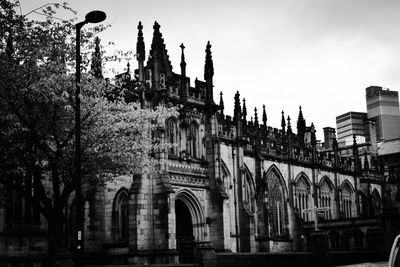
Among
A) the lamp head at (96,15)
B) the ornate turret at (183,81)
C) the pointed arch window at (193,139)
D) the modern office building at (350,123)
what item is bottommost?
the pointed arch window at (193,139)

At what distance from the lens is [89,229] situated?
34.9 m

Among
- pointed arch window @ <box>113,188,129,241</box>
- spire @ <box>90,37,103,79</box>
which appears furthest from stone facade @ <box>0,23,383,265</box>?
spire @ <box>90,37,103,79</box>

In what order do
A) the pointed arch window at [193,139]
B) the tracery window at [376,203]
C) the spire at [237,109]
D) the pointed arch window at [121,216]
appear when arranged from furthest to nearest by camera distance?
the tracery window at [376,203] → the spire at [237,109] → the pointed arch window at [193,139] → the pointed arch window at [121,216]

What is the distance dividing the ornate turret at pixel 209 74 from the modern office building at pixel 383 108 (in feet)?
423

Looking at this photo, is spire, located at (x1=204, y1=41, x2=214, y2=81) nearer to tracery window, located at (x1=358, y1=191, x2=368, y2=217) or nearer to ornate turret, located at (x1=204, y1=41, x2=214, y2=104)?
ornate turret, located at (x1=204, y1=41, x2=214, y2=104)

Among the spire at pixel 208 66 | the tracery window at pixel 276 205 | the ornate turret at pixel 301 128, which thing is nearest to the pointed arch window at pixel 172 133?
the spire at pixel 208 66

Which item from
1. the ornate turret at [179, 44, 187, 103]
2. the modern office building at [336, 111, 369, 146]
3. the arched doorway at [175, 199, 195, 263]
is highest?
the modern office building at [336, 111, 369, 146]

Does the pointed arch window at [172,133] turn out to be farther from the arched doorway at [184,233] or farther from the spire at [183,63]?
the spire at [183,63]

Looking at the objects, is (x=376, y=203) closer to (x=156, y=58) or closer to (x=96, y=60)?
(x=156, y=58)

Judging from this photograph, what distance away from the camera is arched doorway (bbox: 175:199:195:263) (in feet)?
120

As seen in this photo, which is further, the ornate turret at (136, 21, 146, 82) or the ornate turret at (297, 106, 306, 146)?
the ornate turret at (297, 106, 306, 146)

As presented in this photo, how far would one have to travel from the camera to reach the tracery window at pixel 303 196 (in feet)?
185

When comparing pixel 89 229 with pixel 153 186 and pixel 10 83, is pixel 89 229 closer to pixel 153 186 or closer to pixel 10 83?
pixel 153 186

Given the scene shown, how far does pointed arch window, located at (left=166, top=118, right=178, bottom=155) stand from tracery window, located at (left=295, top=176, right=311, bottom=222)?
22.6m
